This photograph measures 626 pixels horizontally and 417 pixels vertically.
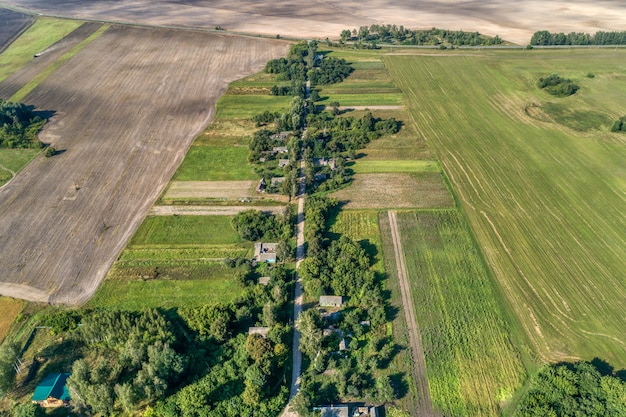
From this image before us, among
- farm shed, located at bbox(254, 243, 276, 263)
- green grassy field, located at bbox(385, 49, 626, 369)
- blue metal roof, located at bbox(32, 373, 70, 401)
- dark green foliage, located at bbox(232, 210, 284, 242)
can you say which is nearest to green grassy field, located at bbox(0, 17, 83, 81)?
dark green foliage, located at bbox(232, 210, 284, 242)

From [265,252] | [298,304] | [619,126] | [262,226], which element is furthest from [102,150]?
[619,126]

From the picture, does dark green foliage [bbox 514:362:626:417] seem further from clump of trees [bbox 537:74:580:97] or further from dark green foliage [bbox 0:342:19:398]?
clump of trees [bbox 537:74:580:97]

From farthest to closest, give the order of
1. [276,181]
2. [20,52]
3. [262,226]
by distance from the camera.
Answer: [20,52] → [276,181] → [262,226]

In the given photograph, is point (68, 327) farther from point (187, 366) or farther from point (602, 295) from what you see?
point (602, 295)

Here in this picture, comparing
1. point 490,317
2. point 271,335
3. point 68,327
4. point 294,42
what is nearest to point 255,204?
point 271,335

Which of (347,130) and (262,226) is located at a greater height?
(347,130)

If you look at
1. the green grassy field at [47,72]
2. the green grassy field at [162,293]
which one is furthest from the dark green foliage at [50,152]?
the green grassy field at [162,293]

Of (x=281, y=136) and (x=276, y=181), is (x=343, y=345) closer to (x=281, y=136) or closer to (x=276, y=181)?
(x=276, y=181)
